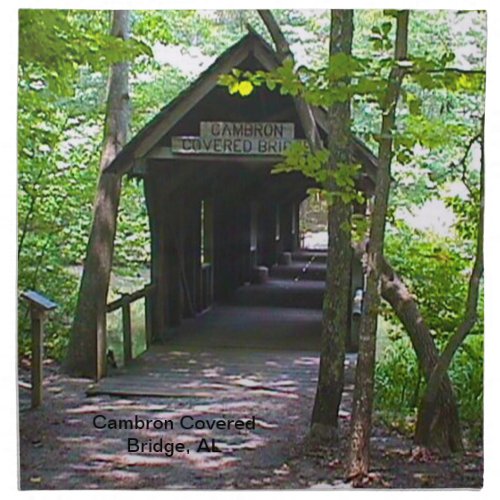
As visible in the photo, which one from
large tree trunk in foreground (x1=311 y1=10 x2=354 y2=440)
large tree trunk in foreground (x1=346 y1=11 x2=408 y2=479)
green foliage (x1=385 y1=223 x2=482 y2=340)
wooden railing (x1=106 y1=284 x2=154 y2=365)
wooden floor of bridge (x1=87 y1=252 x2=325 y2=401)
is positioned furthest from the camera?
wooden railing (x1=106 y1=284 x2=154 y2=365)

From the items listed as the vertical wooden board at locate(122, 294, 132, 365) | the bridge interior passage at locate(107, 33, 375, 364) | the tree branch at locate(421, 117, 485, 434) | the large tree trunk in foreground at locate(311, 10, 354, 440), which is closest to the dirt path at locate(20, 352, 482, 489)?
the large tree trunk in foreground at locate(311, 10, 354, 440)

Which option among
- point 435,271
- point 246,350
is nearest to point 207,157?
point 246,350

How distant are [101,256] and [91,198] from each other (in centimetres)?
31

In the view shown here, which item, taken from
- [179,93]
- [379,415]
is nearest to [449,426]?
[379,415]

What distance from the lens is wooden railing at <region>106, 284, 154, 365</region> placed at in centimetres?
566

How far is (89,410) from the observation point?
5293 millimetres

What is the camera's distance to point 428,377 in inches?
206

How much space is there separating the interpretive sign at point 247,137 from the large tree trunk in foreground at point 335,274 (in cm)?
28

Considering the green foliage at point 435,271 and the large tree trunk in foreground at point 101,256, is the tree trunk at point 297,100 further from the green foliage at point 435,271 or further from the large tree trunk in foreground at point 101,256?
the large tree trunk in foreground at point 101,256

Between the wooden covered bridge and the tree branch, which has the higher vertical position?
the wooden covered bridge

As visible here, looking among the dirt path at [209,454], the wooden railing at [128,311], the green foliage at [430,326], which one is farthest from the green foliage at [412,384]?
the wooden railing at [128,311]

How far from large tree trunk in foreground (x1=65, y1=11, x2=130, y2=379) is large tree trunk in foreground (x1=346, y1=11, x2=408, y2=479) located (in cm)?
132

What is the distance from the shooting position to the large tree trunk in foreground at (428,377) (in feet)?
17.1

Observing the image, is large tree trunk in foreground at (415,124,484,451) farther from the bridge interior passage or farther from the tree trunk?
the tree trunk
